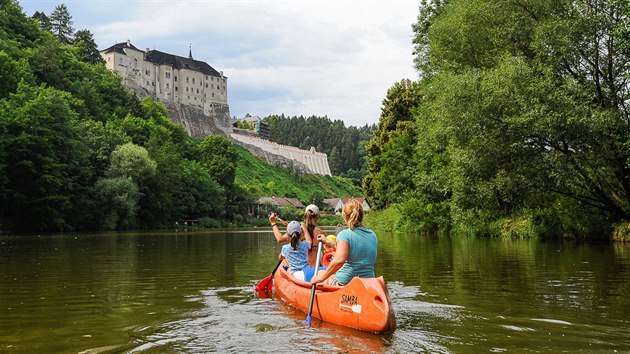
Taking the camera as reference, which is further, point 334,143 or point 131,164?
point 334,143

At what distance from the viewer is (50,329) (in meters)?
7.34

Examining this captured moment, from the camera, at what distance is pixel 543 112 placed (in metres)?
19.5

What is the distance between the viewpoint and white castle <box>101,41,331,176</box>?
402 ft

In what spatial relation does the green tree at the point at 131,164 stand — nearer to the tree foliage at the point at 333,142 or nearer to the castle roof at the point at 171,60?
the castle roof at the point at 171,60

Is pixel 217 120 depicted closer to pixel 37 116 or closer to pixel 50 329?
pixel 37 116

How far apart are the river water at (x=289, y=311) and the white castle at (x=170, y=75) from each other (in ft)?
371

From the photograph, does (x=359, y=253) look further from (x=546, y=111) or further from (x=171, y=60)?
(x=171, y=60)

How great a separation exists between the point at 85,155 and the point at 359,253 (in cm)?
4760

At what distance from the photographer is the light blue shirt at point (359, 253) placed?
7.75m

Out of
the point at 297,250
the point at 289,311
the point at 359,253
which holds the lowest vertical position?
the point at 289,311

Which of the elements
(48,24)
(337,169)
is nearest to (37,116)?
(48,24)

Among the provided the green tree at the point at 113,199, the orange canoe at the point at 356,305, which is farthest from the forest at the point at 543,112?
the green tree at the point at 113,199

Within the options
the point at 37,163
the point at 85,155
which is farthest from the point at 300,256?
the point at 85,155

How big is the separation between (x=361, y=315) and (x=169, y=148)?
7063 centimetres
